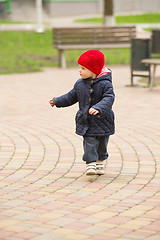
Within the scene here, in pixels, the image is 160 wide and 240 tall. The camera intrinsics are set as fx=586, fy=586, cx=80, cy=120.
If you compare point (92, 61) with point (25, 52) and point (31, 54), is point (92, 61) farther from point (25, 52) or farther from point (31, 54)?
point (25, 52)

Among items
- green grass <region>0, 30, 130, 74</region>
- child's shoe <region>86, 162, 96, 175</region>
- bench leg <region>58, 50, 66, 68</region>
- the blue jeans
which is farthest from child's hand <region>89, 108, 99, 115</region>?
bench leg <region>58, 50, 66, 68</region>

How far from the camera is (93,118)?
211 inches

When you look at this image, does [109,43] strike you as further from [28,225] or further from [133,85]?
[28,225]

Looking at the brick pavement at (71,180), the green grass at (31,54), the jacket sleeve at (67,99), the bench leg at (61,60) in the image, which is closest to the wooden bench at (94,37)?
the bench leg at (61,60)

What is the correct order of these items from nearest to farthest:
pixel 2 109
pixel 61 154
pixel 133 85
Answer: pixel 61 154 → pixel 2 109 → pixel 133 85

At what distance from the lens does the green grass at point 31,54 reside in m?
16.2

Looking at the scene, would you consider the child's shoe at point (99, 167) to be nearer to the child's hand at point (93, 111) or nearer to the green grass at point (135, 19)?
the child's hand at point (93, 111)

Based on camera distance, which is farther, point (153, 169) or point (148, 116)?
point (148, 116)

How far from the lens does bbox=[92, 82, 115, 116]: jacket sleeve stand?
5215 mm

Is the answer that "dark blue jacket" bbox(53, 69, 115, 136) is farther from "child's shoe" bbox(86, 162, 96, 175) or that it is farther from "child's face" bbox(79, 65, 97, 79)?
"child's shoe" bbox(86, 162, 96, 175)

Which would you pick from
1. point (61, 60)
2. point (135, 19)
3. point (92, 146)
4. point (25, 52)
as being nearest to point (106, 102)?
point (92, 146)

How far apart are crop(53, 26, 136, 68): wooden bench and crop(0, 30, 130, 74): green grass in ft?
1.64

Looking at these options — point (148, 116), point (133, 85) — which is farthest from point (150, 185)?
point (133, 85)

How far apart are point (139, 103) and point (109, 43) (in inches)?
289
